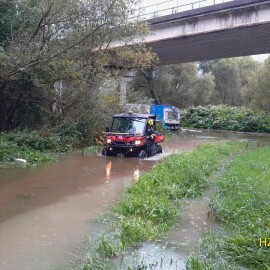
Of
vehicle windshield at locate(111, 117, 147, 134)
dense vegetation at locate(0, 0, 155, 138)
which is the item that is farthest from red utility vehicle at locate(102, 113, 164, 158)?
dense vegetation at locate(0, 0, 155, 138)

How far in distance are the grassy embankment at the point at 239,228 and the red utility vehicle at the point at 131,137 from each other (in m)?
6.50

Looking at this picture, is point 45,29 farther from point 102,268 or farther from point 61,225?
point 102,268

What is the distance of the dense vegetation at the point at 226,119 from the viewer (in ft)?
136

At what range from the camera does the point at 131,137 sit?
16344mm

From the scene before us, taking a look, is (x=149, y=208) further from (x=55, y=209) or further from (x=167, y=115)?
(x=167, y=115)

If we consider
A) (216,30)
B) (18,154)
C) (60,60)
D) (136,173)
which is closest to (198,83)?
(216,30)

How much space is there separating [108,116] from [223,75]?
42397mm

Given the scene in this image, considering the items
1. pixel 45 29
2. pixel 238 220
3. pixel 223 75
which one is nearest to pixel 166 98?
pixel 223 75

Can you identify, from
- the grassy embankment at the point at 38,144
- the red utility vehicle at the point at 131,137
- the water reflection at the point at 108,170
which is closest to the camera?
the water reflection at the point at 108,170

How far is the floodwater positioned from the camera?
5.73 metres

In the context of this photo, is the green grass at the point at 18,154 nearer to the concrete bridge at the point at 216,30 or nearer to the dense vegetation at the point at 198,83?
the concrete bridge at the point at 216,30

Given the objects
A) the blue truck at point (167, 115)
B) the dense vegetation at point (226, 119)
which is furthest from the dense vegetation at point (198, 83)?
the blue truck at point (167, 115)

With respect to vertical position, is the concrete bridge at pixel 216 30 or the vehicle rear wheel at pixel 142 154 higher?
the concrete bridge at pixel 216 30

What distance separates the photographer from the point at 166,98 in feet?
173
